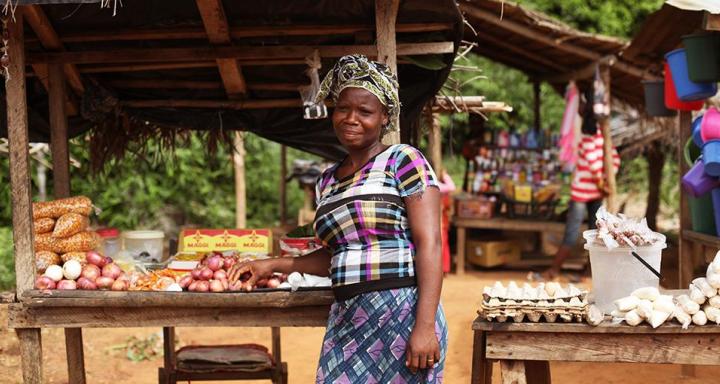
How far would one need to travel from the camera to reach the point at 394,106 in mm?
3189

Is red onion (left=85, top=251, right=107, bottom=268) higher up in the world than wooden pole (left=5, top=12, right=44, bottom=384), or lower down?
lower down

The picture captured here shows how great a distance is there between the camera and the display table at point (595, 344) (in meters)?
3.49

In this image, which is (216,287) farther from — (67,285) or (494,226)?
(494,226)

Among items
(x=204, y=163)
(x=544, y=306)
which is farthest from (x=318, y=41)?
(x=204, y=163)

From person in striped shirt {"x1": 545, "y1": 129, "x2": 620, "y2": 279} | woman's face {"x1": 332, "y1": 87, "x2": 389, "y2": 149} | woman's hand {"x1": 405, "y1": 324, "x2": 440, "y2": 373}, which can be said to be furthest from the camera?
person in striped shirt {"x1": 545, "y1": 129, "x2": 620, "y2": 279}

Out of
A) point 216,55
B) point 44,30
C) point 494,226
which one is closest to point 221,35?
point 216,55

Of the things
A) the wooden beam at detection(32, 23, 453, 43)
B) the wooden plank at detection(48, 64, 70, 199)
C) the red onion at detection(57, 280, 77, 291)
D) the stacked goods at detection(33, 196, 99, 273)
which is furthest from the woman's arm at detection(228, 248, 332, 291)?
the wooden plank at detection(48, 64, 70, 199)

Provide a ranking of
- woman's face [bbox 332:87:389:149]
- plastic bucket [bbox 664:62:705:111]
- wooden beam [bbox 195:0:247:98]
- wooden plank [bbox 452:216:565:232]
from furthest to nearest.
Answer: wooden plank [bbox 452:216:565:232] → plastic bucket [bbox 664:62:705:111] → wooden beam [bbox 195:0:247:98] → woman's face [bbox 332:87:389:149]

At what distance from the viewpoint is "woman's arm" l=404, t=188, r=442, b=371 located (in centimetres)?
298

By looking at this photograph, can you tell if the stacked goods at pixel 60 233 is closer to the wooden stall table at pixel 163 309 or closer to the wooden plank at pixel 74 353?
the wooden stall table at pixel 163 309

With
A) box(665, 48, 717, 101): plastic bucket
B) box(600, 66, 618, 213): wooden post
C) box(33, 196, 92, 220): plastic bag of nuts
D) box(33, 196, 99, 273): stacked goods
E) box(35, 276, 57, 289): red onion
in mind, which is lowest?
box(35, 276, 57, 289): red onion

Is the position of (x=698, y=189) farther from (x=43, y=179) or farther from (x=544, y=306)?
(x=43, y=179)

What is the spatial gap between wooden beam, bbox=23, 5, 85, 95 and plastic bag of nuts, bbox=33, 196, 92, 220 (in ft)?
2.99

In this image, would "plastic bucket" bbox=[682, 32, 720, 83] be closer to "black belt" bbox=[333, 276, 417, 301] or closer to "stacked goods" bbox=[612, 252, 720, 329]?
"stacked goods" bbox=[612, 252, 720, 329]
